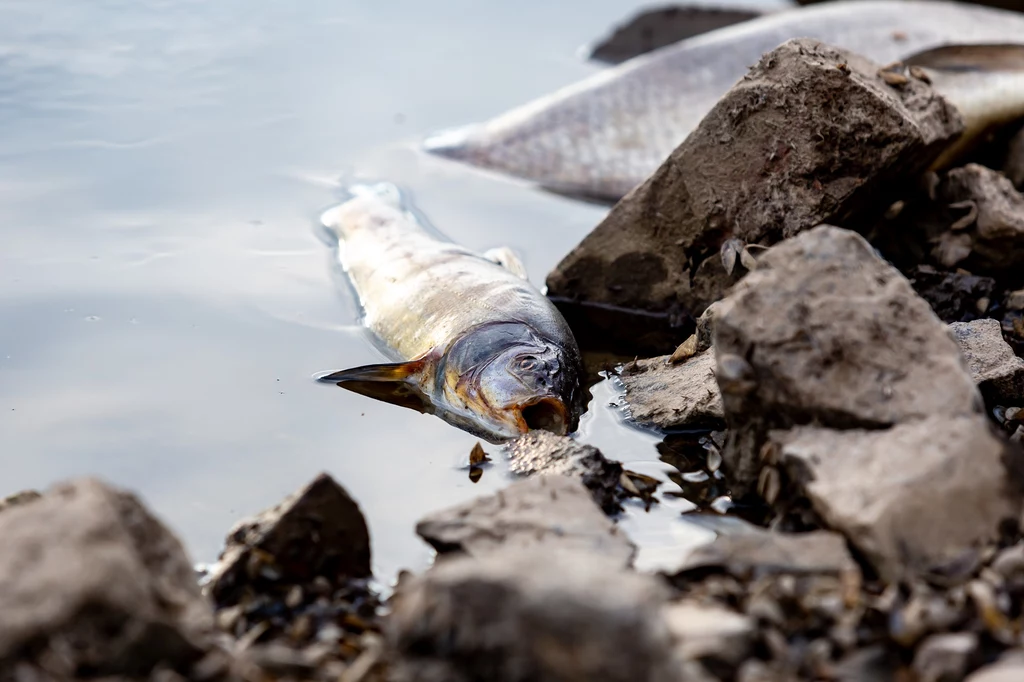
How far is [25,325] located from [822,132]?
8.89 ft

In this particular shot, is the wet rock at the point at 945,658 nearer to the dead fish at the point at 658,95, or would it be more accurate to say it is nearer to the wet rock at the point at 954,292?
the wet rock at the point at 954,292

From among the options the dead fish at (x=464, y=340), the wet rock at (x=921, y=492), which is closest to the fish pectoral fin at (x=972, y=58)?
the dead fish at (x=464, y=340)

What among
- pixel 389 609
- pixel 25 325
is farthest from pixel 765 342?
pixel 25 325

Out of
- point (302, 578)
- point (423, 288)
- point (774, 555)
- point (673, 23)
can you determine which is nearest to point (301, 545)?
point (302, 578)

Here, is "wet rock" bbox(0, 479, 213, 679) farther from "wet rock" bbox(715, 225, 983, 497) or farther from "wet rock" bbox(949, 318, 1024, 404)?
"wet rock" bbox(949, 318, 1024, 404)

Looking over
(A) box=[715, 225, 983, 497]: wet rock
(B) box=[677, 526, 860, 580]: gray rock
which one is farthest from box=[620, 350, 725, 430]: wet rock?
(B) box=[677, 526, 860, 580]: gray rock

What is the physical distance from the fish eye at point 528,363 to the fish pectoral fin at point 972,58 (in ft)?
10.1

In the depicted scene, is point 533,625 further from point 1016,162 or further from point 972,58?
point 972,58

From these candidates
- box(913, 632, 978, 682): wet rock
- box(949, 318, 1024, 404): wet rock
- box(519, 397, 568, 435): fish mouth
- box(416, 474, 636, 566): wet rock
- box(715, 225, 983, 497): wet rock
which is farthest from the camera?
box(519, 397, 568, 435): fish mouth

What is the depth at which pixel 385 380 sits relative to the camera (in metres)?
3.91

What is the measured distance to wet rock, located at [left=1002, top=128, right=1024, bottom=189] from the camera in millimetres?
5328

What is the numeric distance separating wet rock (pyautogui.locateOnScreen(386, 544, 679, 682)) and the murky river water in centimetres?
79

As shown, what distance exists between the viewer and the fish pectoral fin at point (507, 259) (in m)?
4.63

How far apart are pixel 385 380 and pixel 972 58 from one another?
3.61 metres
